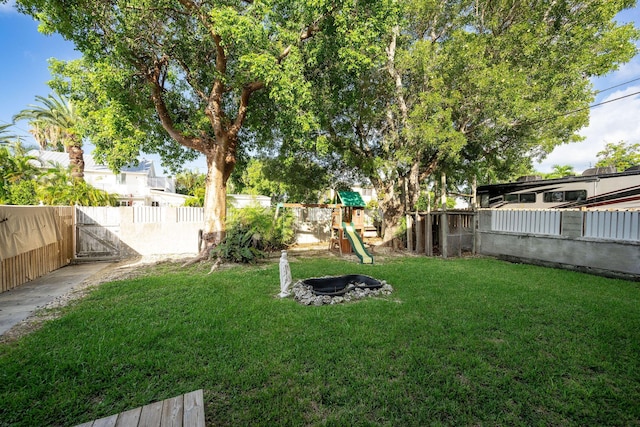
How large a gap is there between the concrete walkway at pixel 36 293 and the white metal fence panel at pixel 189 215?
3.43 meters

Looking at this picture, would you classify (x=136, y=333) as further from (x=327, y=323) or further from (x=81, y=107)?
(x=81, y=107)

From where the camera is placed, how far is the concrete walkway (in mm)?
4484

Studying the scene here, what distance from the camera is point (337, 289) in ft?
19.4

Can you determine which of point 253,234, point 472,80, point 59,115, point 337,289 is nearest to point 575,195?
point 472,80

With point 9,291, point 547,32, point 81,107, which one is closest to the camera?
point 9,291

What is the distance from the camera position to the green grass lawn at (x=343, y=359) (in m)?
2.32

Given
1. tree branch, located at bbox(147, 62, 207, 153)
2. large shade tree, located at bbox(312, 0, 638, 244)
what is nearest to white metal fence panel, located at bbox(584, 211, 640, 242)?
large shade tree, located at bbox(312, 0, 638, 244)

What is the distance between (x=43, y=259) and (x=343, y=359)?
9.04 meters

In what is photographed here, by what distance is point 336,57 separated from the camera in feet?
28.3

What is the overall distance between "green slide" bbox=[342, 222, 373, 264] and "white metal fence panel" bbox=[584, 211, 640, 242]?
581 cm

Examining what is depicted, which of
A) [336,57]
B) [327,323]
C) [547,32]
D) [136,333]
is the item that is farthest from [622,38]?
[136,333]

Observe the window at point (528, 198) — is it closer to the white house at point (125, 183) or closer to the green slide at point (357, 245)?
the green slide at point (357, 245)

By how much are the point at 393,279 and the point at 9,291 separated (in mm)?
8488

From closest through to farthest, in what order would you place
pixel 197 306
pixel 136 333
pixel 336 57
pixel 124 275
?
A: pixel 136 333 < pixel 197 306 < pixel 124 275 < pixel 336 57
